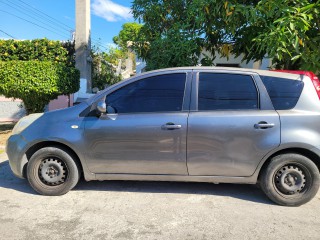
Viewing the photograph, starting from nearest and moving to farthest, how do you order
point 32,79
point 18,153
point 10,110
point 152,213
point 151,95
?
point 152,213 → point 151,95 → point 18,153 → point 32,79 → point 10,110

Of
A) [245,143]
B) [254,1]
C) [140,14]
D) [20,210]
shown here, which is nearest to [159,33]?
[140,14]

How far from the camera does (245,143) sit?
3586 millimetres

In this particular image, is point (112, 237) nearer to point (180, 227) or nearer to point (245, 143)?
point (180, 227)

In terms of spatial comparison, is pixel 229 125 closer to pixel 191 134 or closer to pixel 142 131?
pixel 191 134

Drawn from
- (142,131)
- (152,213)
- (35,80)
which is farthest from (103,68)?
(152,213)

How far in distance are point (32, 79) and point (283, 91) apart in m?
6.18

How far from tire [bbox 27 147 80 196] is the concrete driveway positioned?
0.42 feet

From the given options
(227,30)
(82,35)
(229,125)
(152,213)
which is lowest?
(152,213)

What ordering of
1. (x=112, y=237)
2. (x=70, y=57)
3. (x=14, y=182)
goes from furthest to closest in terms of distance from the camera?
(x=70, y=57), (x=14, y=182), (x=112, y=237)

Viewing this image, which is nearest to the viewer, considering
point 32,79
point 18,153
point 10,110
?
point 18,153

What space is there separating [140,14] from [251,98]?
168 inches

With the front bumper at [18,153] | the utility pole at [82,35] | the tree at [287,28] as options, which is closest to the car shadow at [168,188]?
the front bumper at [18,153]

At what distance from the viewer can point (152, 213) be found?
3453 millimetres

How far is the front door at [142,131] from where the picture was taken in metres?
3.68
